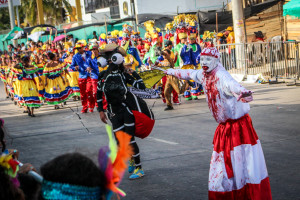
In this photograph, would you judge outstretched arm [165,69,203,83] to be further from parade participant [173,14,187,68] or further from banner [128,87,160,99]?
parade participant [173,14,187,68]

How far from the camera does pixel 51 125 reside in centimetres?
1290

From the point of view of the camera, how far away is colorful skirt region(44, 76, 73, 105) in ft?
54.1

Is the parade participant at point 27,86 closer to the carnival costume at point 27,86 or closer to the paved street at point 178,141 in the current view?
the carnival costume at point 27,86

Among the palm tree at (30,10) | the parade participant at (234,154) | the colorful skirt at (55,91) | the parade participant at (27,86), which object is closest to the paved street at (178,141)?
the parade participant at (27,86)

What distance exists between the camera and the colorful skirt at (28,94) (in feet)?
50.5

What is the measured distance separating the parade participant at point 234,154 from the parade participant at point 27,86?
420 inches

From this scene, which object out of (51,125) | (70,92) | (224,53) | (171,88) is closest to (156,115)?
(171,88)

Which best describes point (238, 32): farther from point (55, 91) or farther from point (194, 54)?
point (55, 91)

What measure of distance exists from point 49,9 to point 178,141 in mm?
53943

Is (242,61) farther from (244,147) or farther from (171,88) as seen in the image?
(244,147)

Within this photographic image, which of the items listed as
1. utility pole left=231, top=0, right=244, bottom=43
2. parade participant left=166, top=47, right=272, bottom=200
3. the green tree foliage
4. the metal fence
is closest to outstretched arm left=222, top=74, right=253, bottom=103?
parade participant left=166, top=47, right=272, bottom=200

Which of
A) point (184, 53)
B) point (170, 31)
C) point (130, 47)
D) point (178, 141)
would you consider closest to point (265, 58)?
point (184, 53)

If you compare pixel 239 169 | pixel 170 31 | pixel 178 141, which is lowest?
pixel 178 141

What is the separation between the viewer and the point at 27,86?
608 inches
